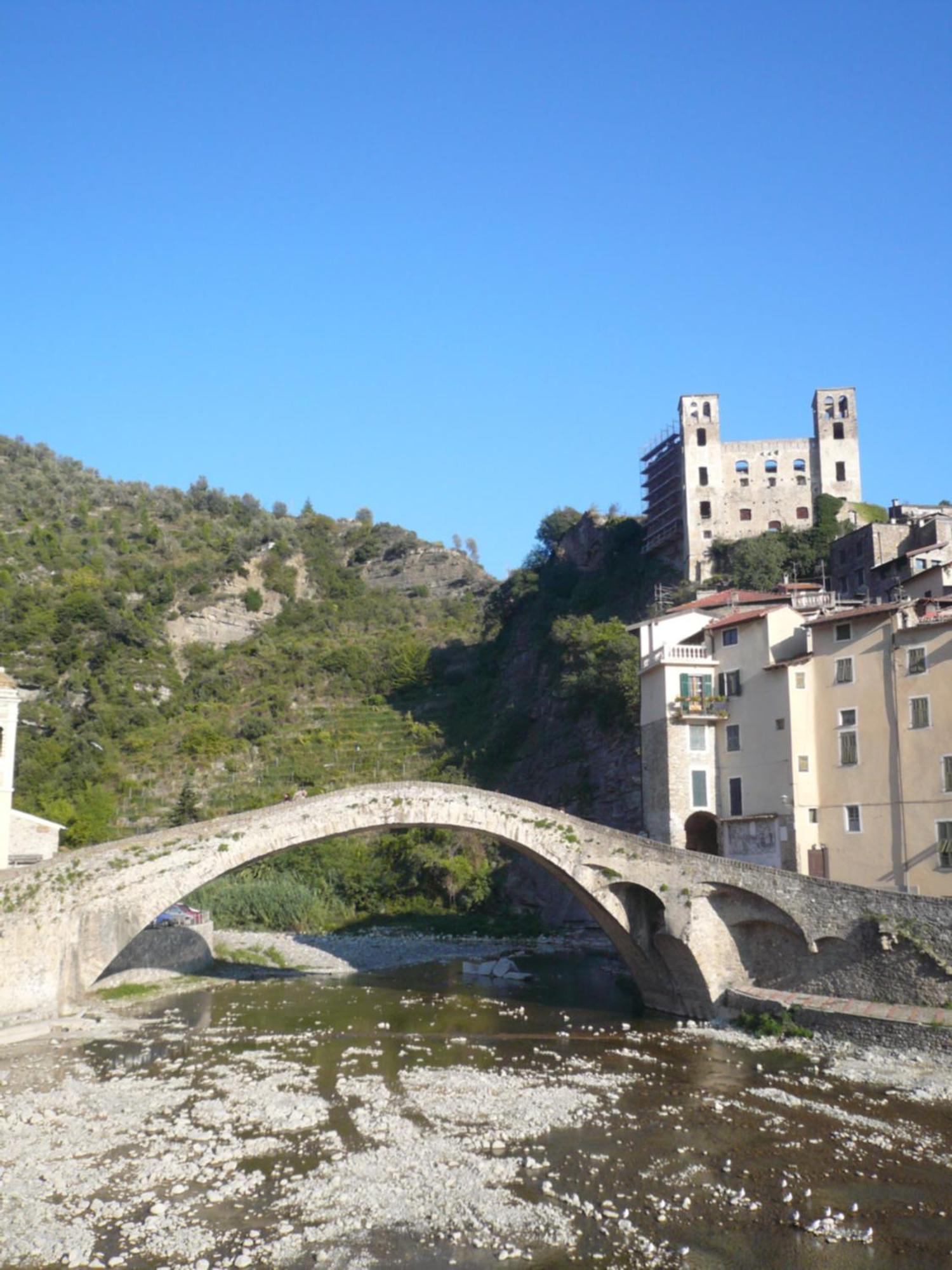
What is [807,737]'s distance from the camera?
28.2m

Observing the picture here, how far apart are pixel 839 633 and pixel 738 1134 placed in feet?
47.8

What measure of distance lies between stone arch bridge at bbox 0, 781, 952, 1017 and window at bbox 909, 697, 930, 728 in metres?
4.72

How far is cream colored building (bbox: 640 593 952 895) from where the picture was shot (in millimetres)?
25453

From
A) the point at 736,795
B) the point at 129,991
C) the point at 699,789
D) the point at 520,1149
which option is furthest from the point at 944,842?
the point at 129,991

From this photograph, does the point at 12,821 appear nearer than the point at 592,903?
No

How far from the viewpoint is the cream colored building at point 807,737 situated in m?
25.5

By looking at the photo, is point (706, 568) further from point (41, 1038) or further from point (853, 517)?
point (41, 1038)

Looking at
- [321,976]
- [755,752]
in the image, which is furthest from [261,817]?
[755,752]

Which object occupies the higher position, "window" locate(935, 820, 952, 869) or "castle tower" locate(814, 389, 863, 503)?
"castle tower" locate(814, 389, 863, 503)

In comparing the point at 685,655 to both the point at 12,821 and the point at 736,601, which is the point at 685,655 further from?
the point at 12,821

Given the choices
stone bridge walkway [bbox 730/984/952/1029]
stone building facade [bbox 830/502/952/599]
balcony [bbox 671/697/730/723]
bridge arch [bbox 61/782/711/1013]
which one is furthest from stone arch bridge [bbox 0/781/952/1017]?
stone building facade [bbox 830/502/952/599]

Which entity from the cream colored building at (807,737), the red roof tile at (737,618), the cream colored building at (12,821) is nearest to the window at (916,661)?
the cream colored building at (807,737)

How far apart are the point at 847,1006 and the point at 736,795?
825 cm

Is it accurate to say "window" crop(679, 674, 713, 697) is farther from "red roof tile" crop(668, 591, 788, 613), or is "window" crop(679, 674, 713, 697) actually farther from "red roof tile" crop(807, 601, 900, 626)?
"red roof tile" crop(807, 601, 900, 626)
